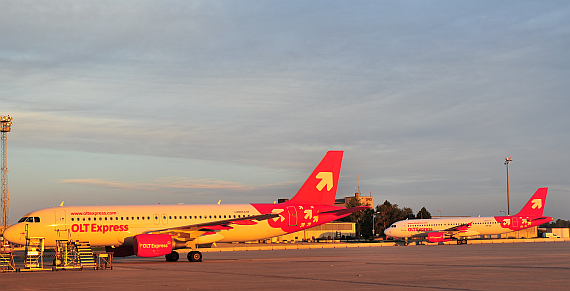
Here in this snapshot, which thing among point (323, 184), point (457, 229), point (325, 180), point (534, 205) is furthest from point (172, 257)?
point (534, 205)

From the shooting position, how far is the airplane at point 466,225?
246 ft

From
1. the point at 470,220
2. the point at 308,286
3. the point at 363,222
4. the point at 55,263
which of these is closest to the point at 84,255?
the point at 55,263

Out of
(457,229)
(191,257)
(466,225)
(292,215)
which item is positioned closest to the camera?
(191,257)

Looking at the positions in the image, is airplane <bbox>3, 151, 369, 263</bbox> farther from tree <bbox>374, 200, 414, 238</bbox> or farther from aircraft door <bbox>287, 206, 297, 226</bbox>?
tree <bbox>374, 200, 414, 238</bbox>

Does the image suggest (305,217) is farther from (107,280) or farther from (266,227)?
(107,280)

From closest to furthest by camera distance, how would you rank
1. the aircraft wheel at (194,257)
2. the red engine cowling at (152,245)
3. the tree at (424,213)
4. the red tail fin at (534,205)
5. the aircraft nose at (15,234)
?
the red engine cowling at (152,245), the aircraft wheel at (194,257), the aircraft nose at (15,234), the red tail fin at (534,205), the tree at (424,213)

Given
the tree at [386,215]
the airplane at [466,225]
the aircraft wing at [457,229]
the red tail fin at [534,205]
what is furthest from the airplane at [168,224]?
the tree at [386,215]

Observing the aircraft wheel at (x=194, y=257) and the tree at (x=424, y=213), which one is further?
the tree at (x=424, y=213)

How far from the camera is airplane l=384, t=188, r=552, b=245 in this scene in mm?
75062

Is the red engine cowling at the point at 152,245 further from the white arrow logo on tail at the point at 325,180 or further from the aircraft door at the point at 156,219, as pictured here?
the white arrow logo on tail at the point at 325,180

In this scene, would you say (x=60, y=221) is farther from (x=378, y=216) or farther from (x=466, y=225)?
(x=378, y=216)

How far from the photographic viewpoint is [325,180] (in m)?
37.0

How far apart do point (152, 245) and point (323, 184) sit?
39.2 feet

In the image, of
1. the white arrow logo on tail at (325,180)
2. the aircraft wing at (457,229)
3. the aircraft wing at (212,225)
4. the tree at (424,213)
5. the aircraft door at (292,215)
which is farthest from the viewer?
the tree at (424,213)
